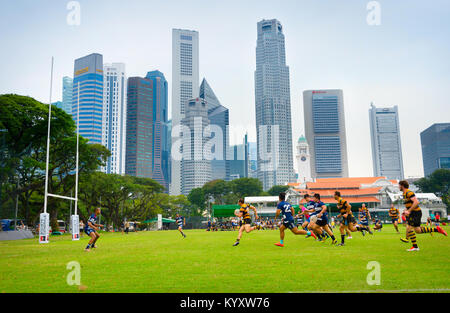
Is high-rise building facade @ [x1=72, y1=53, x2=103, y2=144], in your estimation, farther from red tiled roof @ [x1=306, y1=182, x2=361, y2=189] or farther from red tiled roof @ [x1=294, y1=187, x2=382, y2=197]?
red tiled roof @ [x1=294, y1=187, x2=382, y2=197]

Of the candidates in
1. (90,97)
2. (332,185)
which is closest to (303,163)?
(332,185)

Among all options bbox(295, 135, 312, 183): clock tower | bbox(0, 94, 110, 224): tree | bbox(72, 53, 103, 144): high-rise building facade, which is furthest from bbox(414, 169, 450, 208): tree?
bbox(72, 53, 103, 144): high-rise building facade

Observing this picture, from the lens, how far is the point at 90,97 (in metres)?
192

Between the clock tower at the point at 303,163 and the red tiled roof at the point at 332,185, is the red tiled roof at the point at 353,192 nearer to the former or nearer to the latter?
Result: the red tiled roof at the point at 332,185

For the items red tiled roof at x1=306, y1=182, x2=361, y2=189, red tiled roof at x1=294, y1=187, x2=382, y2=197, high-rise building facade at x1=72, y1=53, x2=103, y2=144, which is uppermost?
high-rise building facade at x1=72, y1=53, x2=103, y2=144

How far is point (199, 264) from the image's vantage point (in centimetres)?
938

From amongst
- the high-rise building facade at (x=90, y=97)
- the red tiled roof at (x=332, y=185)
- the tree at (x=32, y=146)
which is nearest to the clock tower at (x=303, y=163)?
the red tiled roof at (x=332, y=185)

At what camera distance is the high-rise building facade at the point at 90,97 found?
190 m

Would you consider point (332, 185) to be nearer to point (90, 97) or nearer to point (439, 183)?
point (439, 183)

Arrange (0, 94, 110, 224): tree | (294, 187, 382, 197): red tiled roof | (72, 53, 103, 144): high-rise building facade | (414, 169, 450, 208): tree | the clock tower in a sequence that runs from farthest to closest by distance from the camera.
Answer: (72, 53, 103, 144): high-rise building facade, the clock tower, (414, 169, 450, 208): tree, (294, 187, 382, 197): red tiled roof, (0, 94, 110, 224): tree

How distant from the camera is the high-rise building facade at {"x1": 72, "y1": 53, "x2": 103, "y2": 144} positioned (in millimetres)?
189500

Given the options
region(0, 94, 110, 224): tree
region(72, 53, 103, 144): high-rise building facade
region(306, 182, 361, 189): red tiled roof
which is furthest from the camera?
region(72, 53, 103, 144): high-rise building facade
